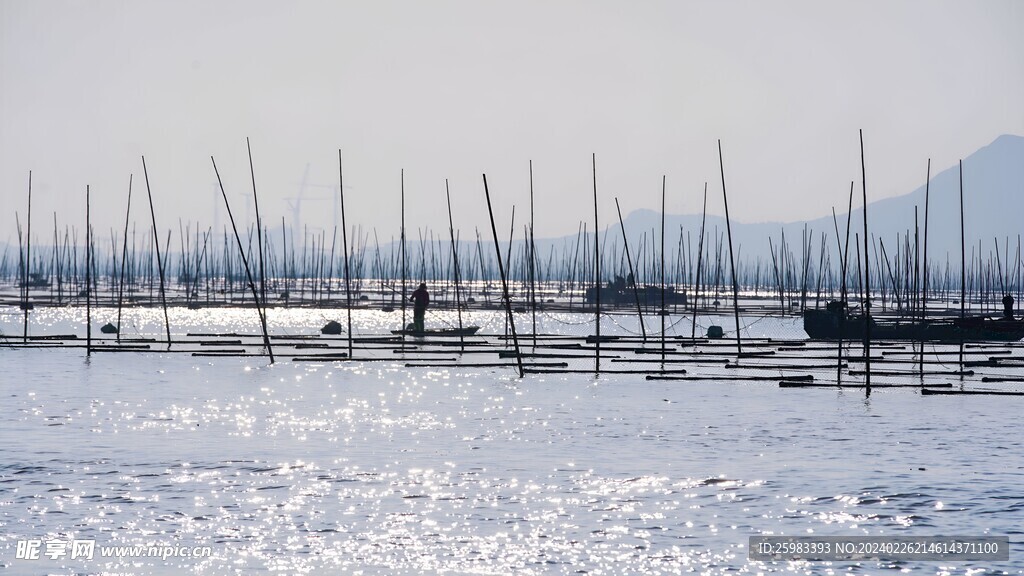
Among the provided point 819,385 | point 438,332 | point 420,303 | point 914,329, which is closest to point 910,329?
point 914,329

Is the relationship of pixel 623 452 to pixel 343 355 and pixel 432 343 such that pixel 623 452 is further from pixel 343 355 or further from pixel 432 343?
pixel 432 343

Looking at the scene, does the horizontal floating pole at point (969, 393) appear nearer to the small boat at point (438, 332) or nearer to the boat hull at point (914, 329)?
the boat hull at point (914, 329)

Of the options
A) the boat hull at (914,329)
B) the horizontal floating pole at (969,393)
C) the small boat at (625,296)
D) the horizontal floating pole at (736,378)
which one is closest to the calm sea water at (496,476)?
the horizontal floating pole at (969,393)

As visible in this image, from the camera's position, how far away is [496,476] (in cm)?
1753

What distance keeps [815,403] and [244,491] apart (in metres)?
16.5

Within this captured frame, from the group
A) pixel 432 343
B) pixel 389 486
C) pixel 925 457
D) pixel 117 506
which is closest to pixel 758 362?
pixel 432 343

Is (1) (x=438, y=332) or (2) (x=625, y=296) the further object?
(2) (x=625, y=296)

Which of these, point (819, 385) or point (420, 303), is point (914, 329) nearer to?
point (819, 385)

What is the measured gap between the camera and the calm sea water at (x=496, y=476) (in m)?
12.9

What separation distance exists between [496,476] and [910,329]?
37916 millimetres

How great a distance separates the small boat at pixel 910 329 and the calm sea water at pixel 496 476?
19.8 meters

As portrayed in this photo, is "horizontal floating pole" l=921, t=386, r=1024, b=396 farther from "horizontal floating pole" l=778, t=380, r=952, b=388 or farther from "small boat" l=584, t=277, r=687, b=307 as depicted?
"small boat" l=584, t=277, r=687, b=307

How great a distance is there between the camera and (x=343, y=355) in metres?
41.0

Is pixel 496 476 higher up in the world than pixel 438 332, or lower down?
lower down
